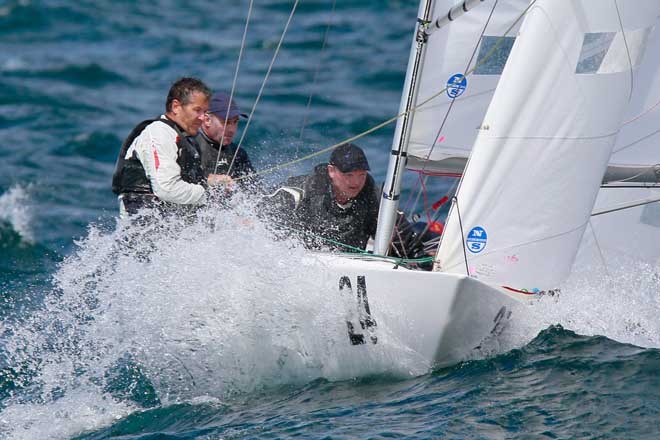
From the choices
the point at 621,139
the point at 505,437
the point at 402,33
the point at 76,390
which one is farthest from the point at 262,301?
the point at 402,33

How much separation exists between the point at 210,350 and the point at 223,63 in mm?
9250

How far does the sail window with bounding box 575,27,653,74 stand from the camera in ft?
14.9

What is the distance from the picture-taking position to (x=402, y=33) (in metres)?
14.3

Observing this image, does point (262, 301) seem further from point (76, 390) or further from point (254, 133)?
point (254, 133)

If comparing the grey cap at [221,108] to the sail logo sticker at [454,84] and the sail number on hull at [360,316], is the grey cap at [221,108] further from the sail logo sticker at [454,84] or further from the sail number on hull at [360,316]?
the sail number on hull at [360,316]

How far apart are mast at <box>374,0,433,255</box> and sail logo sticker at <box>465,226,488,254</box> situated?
441 mm

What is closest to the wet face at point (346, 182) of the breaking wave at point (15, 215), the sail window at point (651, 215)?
the sail window at point (651, 215)

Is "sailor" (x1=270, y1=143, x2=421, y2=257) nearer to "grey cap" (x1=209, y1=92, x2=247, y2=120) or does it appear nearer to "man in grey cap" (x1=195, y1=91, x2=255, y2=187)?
"man in grey cap" (x1=195, y1=91, x2=255, y2=187)

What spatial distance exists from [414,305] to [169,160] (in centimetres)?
142

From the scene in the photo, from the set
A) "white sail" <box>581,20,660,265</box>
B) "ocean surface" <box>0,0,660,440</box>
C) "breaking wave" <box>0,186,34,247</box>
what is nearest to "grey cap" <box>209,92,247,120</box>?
"ocean surface" <box>0,0,660,440</box>

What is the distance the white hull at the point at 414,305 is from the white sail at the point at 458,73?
3.80ft

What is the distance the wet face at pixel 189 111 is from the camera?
16.8ft

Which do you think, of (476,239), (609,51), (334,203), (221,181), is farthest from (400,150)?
(609,51)

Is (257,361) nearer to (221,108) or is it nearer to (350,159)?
(350,159)
